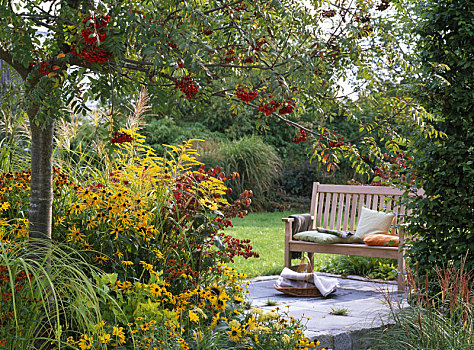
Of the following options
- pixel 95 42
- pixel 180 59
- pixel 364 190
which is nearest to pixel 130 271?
pixel 180 59

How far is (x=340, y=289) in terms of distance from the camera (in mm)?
5039

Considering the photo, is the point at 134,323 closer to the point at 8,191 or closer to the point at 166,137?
the point at 8,191

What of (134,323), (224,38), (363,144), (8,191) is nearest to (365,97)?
(363,144)

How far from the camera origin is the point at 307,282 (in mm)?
4656

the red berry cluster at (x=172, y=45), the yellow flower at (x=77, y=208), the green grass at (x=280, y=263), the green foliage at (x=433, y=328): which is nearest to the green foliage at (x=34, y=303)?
the yellow flower at (x=77, y=208)

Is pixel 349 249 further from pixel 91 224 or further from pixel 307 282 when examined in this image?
pixel 91 224

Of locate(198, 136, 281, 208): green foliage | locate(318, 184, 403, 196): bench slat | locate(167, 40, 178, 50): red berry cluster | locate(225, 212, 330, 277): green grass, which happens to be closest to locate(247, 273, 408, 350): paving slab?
locate(225, 212, 330, 277): green grass

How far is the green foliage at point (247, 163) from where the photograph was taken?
11.3 m

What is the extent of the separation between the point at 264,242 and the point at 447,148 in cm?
416

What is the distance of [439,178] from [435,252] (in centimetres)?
53

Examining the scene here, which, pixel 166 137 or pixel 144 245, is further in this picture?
pixel 166 137

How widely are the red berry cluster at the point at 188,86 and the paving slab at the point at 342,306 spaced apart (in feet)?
4.71

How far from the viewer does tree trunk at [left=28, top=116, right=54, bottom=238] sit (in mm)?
2646

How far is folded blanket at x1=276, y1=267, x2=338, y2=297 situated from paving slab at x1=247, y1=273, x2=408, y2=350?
85 millimetres
